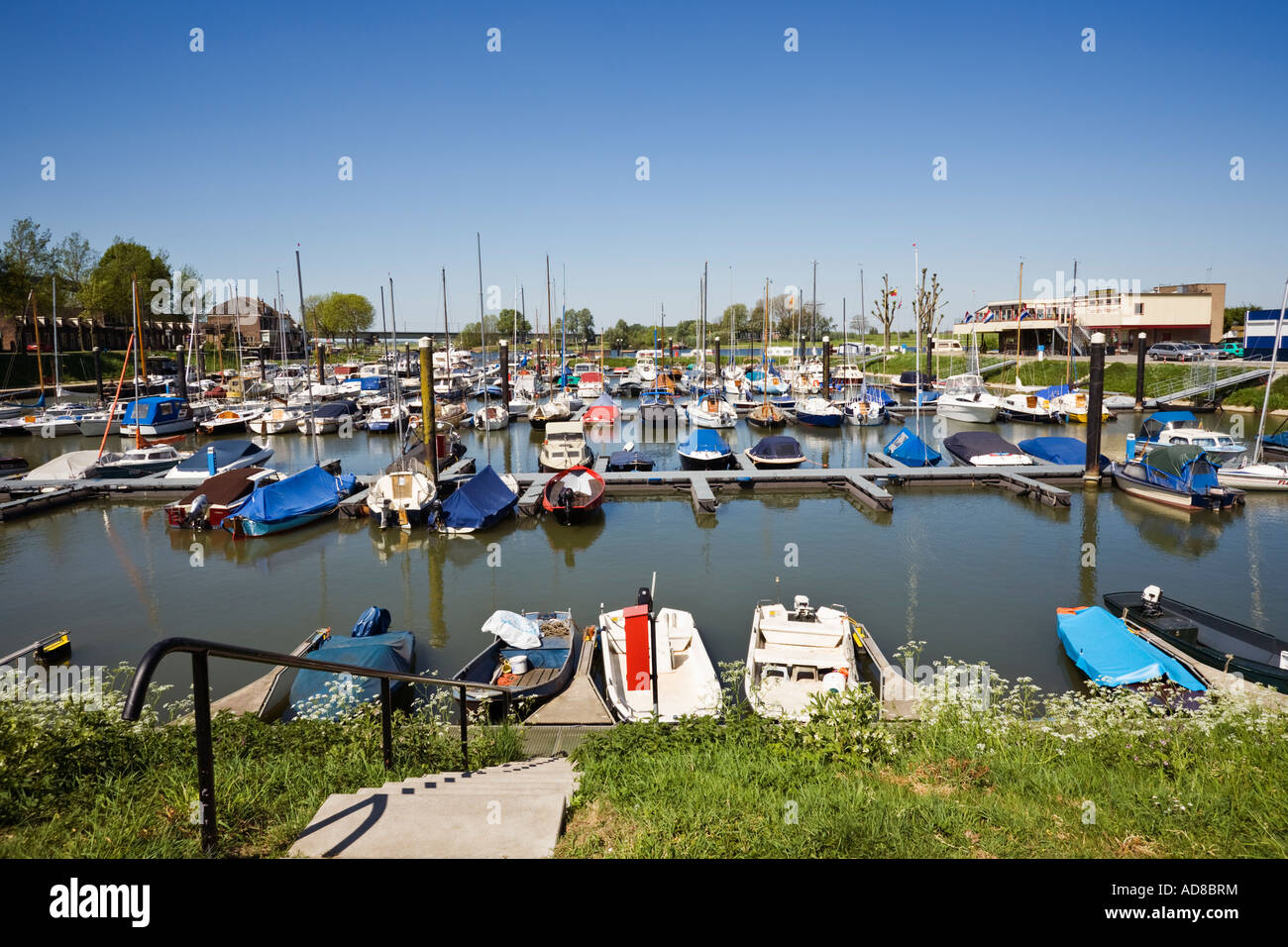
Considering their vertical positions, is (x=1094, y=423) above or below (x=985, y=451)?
above

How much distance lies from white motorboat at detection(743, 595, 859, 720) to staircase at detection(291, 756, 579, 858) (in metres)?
5.86


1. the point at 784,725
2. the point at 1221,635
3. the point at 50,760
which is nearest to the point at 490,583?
the point at 784,725

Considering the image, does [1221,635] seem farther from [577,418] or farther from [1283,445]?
[577,418]

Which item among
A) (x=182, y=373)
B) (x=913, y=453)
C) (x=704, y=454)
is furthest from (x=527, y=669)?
(x=182, y=373)

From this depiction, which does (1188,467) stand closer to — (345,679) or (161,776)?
(345,679)

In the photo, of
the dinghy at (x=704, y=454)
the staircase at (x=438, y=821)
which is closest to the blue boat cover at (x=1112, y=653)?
the staircase at (x=438, y=821)

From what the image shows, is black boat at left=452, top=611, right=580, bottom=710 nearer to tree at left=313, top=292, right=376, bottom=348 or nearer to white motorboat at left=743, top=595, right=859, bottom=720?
white motorboat at left=743, top=595, right=859, bottom=720

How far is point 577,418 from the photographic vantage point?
52844 millimetres

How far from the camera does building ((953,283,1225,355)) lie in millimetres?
70812

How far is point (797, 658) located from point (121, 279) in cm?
9329

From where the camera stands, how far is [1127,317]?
72.3 metres

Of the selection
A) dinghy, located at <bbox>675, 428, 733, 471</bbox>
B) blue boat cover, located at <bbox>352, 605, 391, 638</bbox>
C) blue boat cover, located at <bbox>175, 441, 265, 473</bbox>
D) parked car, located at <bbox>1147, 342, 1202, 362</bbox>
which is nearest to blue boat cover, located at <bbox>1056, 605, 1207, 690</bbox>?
blue boat cover, located at <bbox>352, 605, 391, 638</bbox>
